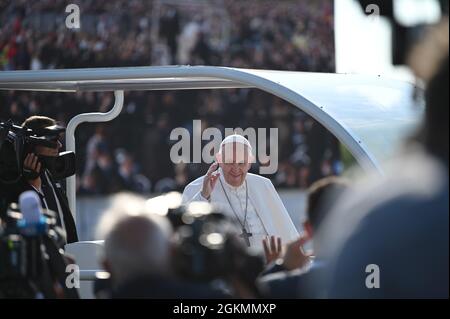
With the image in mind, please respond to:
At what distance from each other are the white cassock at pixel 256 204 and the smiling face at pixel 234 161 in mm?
40

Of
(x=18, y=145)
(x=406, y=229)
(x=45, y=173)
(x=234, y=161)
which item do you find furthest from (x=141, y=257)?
(x=234, y=161)

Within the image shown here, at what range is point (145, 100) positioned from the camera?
52.3 ft

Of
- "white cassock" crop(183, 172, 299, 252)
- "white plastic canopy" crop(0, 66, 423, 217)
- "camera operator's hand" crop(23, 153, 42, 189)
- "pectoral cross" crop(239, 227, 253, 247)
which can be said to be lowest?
"pectoral cross" crop(239, 227, 253, 247)

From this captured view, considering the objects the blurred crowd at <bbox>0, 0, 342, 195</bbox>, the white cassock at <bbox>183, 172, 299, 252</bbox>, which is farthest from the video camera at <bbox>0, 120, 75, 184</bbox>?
the blurred crowd at <bbox>0, 0, 342, 195</bbox>

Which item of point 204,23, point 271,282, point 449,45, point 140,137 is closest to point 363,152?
point 271,282

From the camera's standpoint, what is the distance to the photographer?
592 centimetres

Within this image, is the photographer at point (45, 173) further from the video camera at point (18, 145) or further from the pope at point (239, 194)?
→ the pope at point (239, 194)

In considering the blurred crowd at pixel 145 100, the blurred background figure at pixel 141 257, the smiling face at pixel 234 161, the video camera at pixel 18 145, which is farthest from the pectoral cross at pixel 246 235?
the blurred crowd at pixel 145 100

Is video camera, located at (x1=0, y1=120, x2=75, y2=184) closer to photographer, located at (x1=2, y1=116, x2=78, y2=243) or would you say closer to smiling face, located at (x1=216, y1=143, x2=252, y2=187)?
photographer, located at (x1=2, y1=116, x2=78, y2=243)

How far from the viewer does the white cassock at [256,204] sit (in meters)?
6.41

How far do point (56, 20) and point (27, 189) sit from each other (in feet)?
37.5

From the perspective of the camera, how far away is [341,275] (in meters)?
2.40

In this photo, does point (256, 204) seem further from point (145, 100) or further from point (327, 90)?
point (145, 100)

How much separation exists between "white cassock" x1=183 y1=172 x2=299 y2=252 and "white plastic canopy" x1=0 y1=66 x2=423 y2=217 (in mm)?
586
